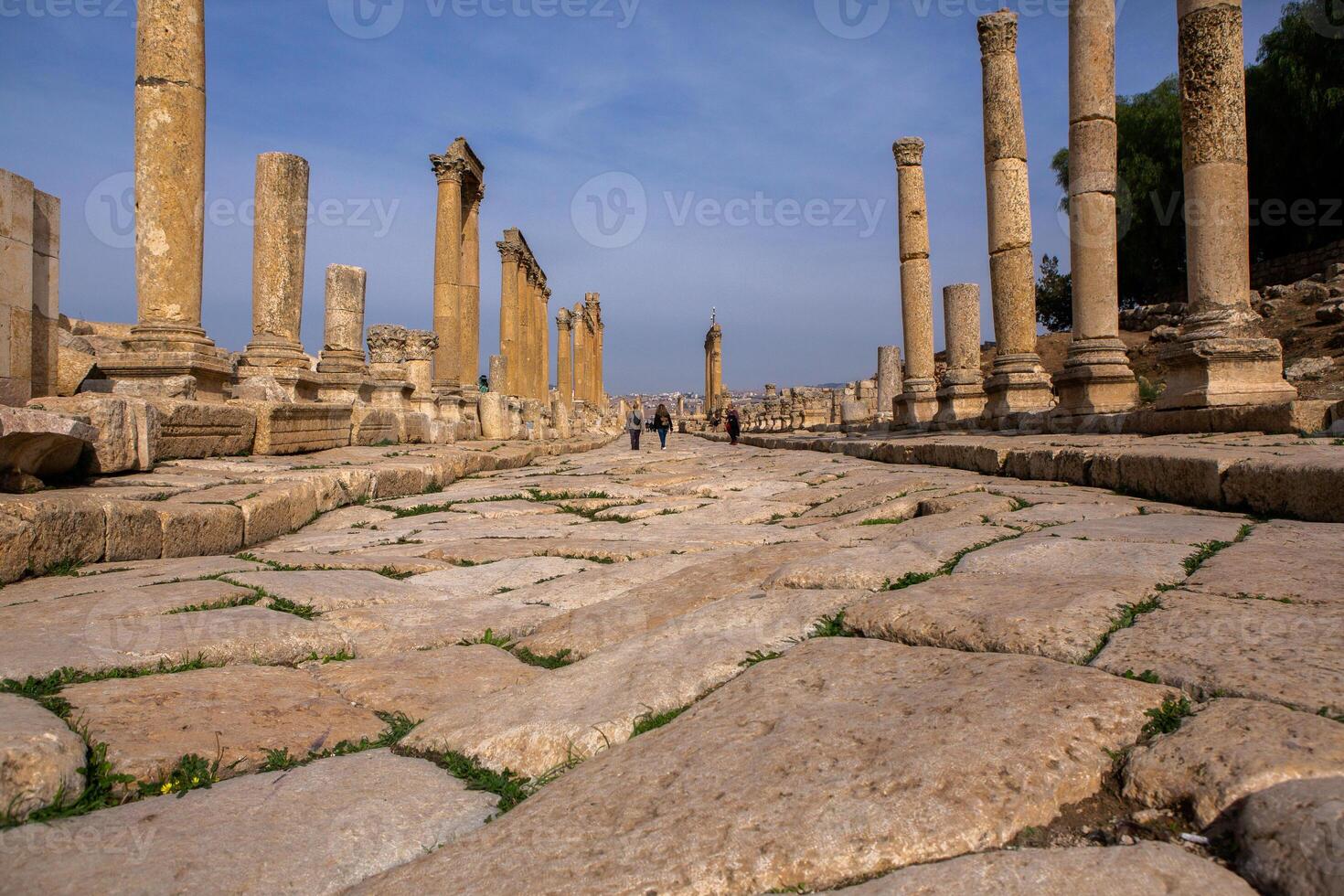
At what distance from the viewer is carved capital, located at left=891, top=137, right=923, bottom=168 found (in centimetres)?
1814

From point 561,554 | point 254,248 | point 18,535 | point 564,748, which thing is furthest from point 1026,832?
point 254,248

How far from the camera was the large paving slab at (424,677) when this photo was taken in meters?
2.56

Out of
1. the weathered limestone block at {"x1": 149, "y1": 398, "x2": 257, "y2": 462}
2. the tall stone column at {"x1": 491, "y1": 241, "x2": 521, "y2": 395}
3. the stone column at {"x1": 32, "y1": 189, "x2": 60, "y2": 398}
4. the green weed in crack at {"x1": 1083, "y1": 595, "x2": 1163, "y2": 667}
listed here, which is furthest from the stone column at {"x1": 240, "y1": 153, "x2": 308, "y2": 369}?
the tall stone column at {"x1": 491, "y1": 241, "x2": 521, "y2": 395}

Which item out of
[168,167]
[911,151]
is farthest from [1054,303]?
[168,167]

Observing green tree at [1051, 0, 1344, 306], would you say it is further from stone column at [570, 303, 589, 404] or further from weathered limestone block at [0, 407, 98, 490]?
weathered limestone block at [0, 407, 98, 490]

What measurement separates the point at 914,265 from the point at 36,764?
18282 millimetres

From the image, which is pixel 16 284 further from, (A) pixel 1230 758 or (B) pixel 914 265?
(B) pixel 914 265

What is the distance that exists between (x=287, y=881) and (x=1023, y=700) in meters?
1.49

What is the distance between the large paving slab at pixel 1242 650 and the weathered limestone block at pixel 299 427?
331 inches

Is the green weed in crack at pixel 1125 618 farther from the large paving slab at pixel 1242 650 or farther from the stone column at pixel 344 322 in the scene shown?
the stone column at pixel 344 322

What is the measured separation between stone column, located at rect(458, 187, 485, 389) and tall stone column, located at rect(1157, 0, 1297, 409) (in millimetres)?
14816

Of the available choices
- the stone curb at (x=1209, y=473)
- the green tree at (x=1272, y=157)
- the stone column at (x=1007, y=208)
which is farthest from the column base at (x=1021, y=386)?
the green tree at (x=1272, y=157)

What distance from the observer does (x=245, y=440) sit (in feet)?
27.8

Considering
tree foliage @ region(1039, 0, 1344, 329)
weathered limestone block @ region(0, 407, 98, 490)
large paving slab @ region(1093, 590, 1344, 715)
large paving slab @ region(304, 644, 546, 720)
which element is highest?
tree foliage @ region(1039, 0, 1344, 329)
